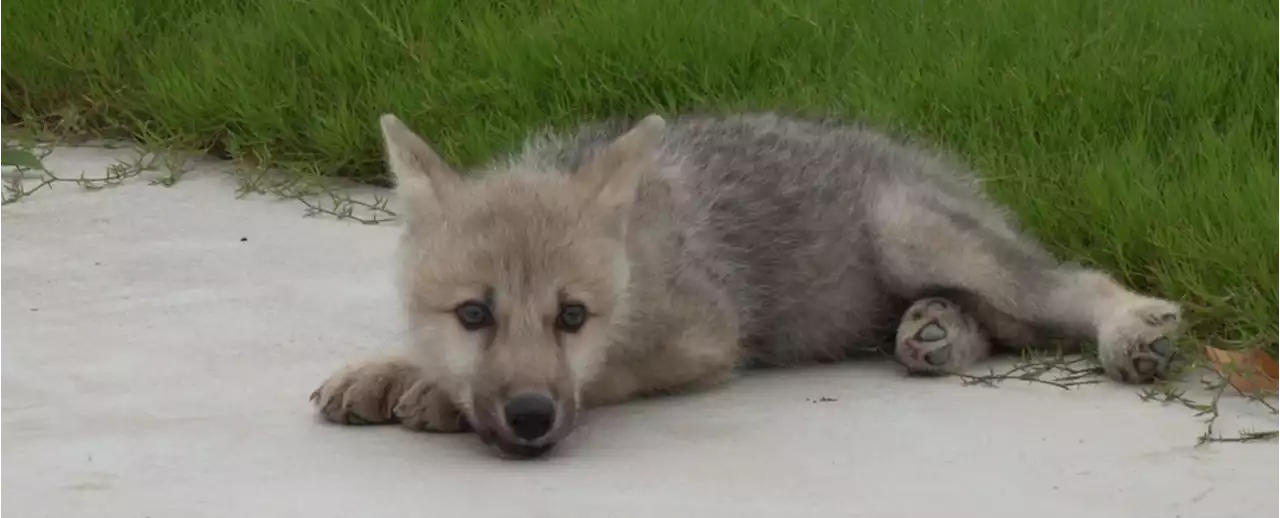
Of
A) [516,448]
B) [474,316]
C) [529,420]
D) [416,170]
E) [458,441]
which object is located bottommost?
[458,441]

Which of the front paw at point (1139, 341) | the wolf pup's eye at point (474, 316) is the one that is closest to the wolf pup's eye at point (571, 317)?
the wolf pup's eye at point (474, 316)

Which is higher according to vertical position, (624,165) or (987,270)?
(624,165)

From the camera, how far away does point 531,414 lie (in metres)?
3.54

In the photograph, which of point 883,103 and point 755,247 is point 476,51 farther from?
point 755,247

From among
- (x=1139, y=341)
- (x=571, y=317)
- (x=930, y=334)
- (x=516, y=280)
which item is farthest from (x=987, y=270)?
(x=516, y=280)

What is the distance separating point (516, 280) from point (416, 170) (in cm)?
53

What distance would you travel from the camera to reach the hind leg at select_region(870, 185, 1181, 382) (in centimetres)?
462

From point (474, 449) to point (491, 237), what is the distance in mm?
460

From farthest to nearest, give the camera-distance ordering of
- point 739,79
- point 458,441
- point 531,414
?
point 739,79 → point 458,441 → point 531,414

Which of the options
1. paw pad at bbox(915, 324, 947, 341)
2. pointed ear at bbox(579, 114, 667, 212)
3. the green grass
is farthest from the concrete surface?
the green grass

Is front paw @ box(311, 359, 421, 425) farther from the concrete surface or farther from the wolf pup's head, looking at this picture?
the wolf pup's head

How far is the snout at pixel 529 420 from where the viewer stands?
11.6 feet

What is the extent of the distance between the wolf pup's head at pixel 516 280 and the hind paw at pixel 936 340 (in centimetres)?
90

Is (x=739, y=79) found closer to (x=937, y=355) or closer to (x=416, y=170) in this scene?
(x=937, y=355)
